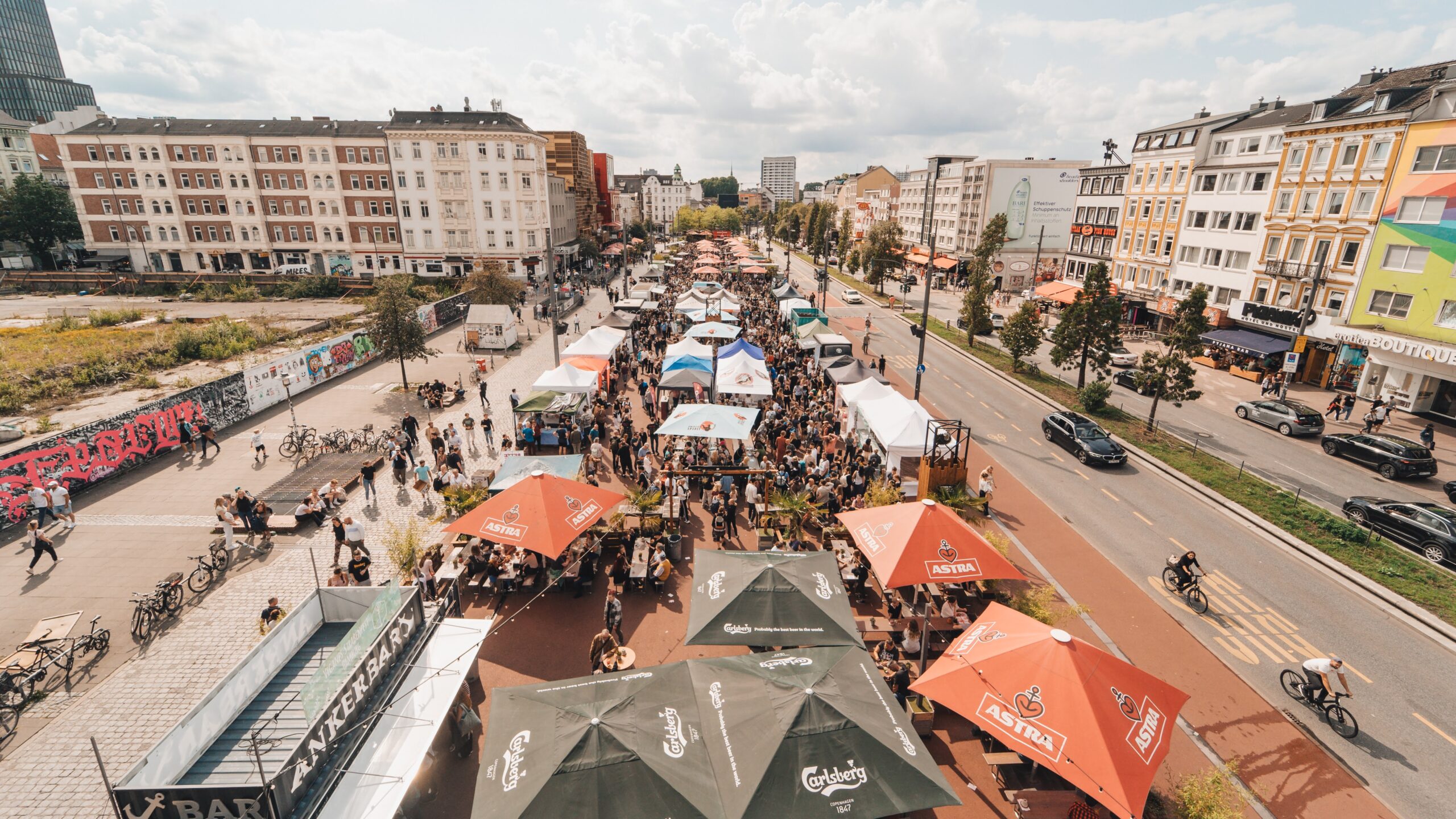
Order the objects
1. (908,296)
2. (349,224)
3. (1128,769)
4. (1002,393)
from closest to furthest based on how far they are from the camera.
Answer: (1128,769), (1002,393), (349,224), (908,296)

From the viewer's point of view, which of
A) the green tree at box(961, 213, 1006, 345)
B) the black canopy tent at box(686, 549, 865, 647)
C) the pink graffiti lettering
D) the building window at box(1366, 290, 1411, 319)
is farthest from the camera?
the green tree at box(961, 213, 1006, 345)

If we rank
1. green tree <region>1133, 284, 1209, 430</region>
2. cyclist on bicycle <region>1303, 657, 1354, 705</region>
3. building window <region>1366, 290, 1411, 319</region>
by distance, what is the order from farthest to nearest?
building window <region>1366, 290, 1411, 319</region> < green tree <region>1133, 284, 1209, 430</region> < cyclist on bicycle <region>1303, 657, 1354, 705</region>

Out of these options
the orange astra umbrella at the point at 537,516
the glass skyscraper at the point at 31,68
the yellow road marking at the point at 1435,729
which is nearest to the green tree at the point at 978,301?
the yellow road marking at the point at 1435,729

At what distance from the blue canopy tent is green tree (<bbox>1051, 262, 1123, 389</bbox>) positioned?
15137 mm

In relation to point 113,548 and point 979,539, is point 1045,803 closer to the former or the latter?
point 979,539

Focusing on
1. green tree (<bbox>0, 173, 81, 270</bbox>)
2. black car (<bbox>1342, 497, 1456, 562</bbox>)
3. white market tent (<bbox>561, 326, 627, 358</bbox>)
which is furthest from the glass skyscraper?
black car (<bbox>1342, 497, 1456, 562</bbox>)

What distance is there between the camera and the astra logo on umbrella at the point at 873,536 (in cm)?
1230

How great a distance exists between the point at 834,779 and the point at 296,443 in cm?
2229

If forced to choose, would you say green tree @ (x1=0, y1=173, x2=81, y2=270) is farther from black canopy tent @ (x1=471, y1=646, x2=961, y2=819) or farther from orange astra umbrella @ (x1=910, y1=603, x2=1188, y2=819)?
orange astra umbrella @ (x1=910, y1=603, x2=1188, y2=819)

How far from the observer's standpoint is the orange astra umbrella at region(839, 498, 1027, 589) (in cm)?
1157

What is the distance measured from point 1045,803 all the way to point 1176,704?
2240mm

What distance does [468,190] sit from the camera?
58.2m

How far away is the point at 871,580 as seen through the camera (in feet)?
47.2

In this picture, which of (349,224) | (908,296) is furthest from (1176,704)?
(349,224)
